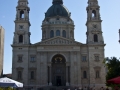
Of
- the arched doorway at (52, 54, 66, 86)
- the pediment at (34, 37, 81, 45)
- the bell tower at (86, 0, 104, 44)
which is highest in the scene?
the bell tower at (86, 0, 104, 44)

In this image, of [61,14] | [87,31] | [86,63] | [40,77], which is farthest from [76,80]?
[61,14]

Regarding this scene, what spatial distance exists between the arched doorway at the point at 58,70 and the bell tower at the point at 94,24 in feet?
24.6

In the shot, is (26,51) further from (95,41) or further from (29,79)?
(95,41)

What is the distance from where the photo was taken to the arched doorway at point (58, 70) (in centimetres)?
5328

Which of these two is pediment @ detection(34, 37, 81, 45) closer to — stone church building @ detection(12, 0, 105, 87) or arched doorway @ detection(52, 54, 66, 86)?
stone church building @ detection(12, 0, 105, 87)

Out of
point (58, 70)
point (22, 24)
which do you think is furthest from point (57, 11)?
point (58, 70)

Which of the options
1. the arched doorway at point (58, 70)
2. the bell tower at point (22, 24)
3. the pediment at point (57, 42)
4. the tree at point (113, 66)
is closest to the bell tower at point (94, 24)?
the pediment at point (57, 42)

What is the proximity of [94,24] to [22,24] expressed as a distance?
16.1 meters

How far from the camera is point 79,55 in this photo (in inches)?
1997

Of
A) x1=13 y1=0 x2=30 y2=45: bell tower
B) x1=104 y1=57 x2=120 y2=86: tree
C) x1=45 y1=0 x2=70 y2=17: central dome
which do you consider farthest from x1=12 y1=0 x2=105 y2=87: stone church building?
x1=104 y1=57 x2=120 y2=86: tree

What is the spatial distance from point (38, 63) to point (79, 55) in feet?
29.1

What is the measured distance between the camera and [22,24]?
53.3 meters

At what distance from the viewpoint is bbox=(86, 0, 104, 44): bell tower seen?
172 feet

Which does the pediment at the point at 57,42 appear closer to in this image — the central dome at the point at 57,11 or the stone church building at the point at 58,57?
the stone church building at the point at 58,57
